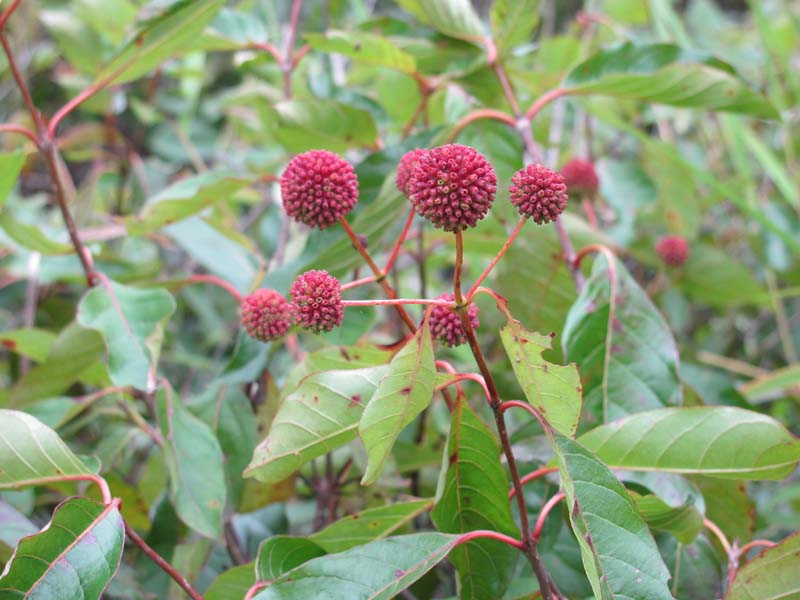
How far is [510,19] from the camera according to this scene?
3.99 feet

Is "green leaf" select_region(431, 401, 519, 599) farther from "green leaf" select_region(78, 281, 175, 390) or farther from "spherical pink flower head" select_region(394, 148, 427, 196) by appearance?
"green leaf" select_region(78, 281, 175, 390)

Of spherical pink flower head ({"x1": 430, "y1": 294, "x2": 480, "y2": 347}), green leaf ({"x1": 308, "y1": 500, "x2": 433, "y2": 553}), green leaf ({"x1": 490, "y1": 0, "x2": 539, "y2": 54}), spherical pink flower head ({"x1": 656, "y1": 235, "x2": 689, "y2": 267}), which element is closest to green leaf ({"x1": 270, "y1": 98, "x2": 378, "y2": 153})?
green leaf ({"x1": 490, "y1": 0, "x2": 539, "y2": 54})

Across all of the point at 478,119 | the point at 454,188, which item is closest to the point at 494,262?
the point at 454,188

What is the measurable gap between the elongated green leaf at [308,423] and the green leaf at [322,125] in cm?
53

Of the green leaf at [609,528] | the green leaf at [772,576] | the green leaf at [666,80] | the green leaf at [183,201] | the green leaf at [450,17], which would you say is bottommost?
the green leaf at [772,576]

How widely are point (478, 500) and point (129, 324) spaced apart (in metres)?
0.54

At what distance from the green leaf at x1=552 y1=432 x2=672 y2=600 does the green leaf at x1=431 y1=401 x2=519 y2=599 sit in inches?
4.7

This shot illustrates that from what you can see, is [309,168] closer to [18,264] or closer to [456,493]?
[456,493]

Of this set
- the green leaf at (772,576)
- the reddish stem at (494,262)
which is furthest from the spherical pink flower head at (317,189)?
the green leaf at (772,576)

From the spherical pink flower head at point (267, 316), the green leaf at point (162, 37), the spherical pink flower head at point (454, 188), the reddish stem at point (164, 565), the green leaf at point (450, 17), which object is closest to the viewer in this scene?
the spherical pink flower head at point (454, 188)

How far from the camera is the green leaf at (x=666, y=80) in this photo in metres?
1.15

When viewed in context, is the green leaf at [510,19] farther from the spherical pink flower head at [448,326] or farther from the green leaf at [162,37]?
the spherical pink flower head at [448,326]

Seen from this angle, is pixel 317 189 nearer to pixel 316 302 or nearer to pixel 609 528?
pixel 316 302

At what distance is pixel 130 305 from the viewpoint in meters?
1.07
